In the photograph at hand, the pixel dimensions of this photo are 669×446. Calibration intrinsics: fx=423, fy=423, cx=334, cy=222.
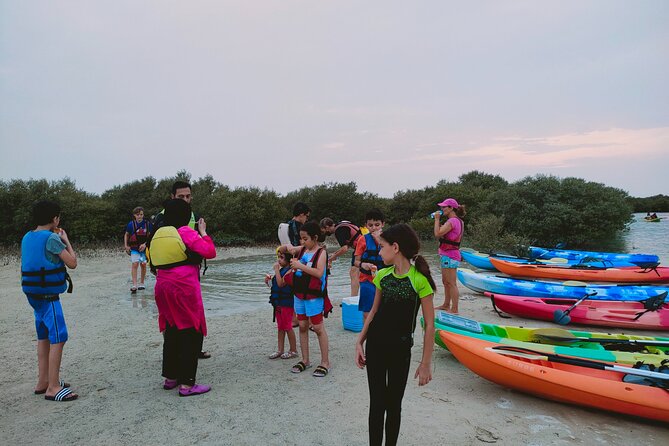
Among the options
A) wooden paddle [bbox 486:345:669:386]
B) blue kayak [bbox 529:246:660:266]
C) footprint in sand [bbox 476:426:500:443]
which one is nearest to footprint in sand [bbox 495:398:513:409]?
wooden paddle [bbox 486:345:669:386]

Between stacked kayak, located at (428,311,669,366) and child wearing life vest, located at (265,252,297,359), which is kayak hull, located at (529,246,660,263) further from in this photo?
child wearing life vest, located at (265,252,297,359)

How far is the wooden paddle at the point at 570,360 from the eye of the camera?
12.6ft

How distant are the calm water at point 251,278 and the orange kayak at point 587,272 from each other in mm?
2235

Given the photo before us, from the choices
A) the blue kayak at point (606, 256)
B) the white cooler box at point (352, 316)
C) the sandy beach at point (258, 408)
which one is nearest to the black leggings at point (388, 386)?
the sandy beach at point (258, 408)

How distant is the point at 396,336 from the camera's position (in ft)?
9.60

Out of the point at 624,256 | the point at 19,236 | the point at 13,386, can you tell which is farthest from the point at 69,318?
the point at 19,236

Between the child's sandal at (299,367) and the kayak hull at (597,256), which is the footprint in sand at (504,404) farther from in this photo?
the kayak hull at (597,256)

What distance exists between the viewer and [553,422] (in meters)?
3.72

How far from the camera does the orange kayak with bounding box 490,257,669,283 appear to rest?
433 inches

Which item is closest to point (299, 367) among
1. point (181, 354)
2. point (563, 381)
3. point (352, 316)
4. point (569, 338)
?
point (181, 354)

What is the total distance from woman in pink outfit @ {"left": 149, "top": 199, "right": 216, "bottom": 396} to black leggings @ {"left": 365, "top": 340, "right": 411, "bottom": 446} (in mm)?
1971

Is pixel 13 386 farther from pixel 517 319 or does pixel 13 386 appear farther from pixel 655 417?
pixel 517 319

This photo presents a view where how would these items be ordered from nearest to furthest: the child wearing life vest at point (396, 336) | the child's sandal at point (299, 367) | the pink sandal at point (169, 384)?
the child wearing life vest at point (396, 336) → the pink sandal at point (169, 384) → the child's sandal at point (299, 367)

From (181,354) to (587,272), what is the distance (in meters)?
11.1
